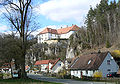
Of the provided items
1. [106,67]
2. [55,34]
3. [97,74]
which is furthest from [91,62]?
[55,34]

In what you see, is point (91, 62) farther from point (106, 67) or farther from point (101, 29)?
point (101, 29)

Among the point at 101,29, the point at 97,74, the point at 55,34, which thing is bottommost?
the point at 97,74

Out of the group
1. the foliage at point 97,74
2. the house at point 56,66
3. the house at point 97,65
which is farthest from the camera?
the house at point 56,66

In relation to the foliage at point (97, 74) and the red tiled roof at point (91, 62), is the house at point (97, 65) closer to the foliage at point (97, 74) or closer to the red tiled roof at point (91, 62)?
the red tiled roof at point (91, 62)

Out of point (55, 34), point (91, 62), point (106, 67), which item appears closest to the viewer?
point (106, 67)

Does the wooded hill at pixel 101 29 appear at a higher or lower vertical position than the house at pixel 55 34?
lower

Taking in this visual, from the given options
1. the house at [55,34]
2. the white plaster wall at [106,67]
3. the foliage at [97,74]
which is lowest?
the foliage at [97,74]

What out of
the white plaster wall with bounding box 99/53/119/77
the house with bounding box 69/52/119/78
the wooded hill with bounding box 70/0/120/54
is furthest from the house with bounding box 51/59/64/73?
the white plaster wall with bounding box 99/53/119/77

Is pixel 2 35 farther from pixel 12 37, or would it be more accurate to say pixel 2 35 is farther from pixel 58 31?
pixel 58 31

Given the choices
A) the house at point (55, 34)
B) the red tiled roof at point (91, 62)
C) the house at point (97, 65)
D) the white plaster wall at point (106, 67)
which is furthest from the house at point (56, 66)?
the house at point (55, 34)

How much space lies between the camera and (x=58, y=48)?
97.7 metres

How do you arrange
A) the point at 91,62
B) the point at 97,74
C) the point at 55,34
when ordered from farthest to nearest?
the point at 55,34 → the point at 91,62 → the point at 97,74

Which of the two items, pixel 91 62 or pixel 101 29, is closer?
pixel 91 62

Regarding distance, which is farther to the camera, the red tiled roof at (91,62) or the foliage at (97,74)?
the red tiled roof at (91,62)
